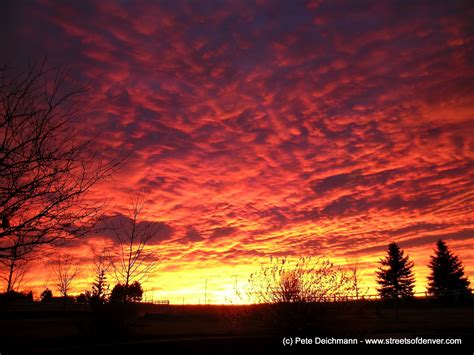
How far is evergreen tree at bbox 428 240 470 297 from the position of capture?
158 feet

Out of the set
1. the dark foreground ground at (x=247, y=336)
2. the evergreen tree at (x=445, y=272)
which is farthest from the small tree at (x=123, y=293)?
the evergreen tree at (x=445, y=272)

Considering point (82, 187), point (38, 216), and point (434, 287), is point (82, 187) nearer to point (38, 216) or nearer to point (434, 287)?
point (38, 216)

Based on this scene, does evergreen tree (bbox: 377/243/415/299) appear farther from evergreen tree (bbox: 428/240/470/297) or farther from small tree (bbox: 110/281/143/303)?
small tree (bbox: 110/281/143/303)

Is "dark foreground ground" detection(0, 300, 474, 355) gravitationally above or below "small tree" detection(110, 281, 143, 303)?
below

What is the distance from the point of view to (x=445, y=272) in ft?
162

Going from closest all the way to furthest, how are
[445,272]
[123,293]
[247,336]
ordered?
[247,336]
[123,293]
[445,272]

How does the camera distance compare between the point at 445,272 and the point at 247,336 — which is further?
the point at 445,272

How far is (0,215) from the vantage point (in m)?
5.85

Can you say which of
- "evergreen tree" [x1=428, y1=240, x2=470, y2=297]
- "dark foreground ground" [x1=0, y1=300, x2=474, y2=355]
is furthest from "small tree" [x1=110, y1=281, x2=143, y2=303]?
"evergreen tree" [x1=428, y1=240, x2=470, y2=297]

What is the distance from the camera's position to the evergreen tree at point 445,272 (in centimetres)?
4822

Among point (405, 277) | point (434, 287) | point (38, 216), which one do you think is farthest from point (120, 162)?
point (405, 277)

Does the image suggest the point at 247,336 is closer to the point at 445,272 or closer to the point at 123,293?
the point at 123,293

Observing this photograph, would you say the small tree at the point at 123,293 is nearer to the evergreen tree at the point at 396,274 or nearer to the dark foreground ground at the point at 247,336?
the dark foreground ground at the point at 247,336

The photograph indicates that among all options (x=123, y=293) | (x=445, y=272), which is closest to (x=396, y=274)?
(x=445, y=272)
